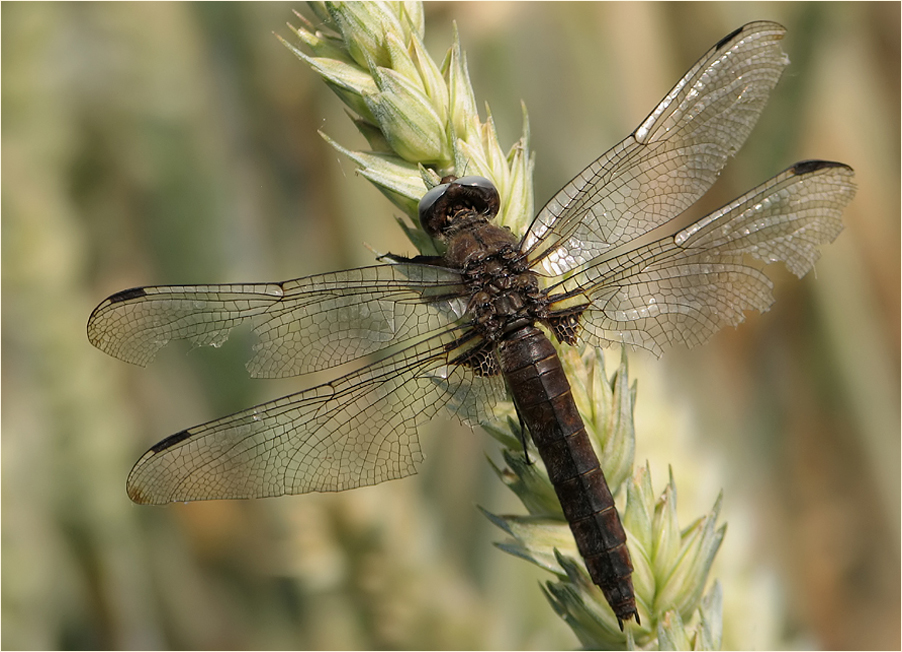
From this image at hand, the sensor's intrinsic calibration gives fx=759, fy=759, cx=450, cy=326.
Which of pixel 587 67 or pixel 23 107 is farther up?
pixel 23 107

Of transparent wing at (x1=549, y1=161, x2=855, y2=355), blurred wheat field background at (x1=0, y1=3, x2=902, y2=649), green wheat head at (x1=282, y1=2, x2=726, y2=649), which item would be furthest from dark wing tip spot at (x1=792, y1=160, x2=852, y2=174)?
blurred wheat field background at (x1=0, y1=3, x2=902, y2=649)

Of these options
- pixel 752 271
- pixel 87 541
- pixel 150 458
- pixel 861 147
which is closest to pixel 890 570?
pixel 861 147

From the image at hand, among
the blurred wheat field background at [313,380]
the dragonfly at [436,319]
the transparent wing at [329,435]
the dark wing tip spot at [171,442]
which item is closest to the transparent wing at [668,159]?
the dragonfly at [436,319]

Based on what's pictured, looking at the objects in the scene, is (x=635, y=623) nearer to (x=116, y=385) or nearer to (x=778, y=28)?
(x=778, y=28)

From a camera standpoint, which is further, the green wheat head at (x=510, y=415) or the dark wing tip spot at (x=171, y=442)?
the dark wing tip spot at (x=171, y=442)

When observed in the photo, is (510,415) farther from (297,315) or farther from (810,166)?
(810,166)

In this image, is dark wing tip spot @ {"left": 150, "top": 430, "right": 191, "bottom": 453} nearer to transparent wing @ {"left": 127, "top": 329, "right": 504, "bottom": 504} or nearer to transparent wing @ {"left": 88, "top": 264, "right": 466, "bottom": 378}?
transparent wing @ {"left": 127, "top": 329, "right": 504, "bottom": 504}

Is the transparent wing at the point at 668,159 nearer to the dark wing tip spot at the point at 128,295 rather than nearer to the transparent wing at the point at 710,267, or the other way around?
the transparent wing at the point at 710,267
